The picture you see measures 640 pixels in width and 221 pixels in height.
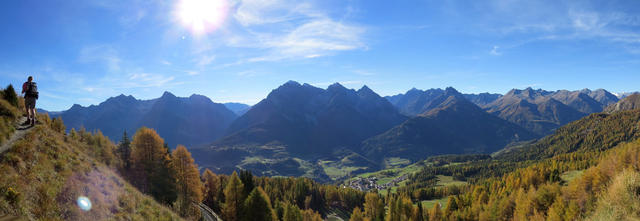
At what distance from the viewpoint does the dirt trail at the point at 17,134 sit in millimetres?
14669

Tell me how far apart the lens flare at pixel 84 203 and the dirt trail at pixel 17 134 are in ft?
15.3

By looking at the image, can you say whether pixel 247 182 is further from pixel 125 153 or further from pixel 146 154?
pixel 125 153

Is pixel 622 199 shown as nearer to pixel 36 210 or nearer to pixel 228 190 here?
pixel 36 210

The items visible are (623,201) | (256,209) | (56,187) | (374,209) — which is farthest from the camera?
(374,209)

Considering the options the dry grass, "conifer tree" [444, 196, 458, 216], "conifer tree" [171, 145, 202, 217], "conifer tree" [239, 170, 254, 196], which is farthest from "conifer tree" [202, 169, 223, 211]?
"conifer tree" [444, 196, 458, 216]

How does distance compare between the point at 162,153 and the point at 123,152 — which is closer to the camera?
the point at 162,153

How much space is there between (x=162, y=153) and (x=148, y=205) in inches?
1338

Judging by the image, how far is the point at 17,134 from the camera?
17172 millimetres

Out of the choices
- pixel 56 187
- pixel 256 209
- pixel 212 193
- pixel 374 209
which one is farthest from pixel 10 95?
pixel 374 209

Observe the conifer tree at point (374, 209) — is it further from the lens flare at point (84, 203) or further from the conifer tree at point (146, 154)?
the lens flare at point (84, 203)

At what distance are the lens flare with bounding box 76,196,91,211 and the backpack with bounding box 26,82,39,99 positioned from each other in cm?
1236

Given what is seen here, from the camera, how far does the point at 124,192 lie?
58.7ft

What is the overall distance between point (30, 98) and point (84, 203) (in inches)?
494

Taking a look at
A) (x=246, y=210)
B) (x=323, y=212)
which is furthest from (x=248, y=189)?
(x=323, y=212)
